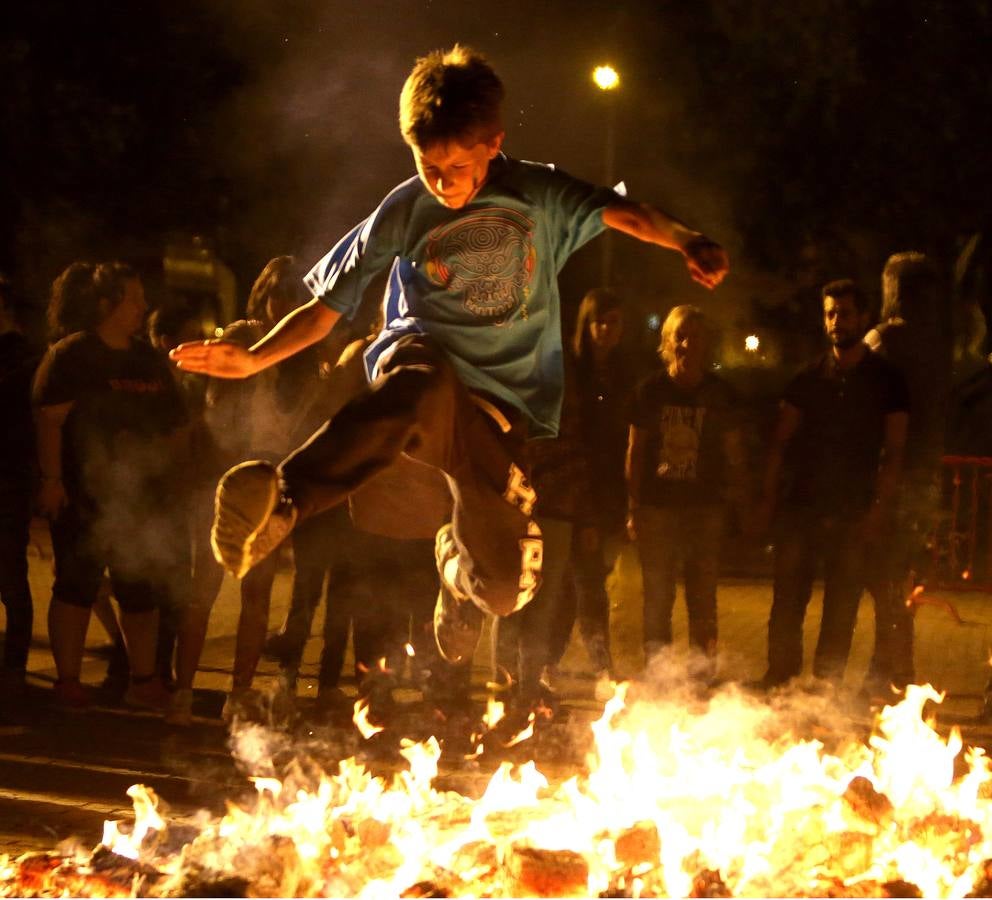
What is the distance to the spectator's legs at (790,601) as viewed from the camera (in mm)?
6871

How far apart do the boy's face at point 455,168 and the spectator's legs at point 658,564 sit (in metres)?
3.39

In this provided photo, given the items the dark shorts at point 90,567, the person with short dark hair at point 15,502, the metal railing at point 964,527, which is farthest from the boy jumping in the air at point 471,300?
the metal railing at point 964,527

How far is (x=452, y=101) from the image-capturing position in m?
3.88

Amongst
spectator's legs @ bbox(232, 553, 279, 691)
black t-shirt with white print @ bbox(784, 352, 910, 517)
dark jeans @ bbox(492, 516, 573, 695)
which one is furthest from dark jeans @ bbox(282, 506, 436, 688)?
black t-shirt with white print @ bbox(784, 352, 910, 517)

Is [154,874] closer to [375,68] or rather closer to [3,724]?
[3,724]

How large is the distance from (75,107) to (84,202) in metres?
1.33

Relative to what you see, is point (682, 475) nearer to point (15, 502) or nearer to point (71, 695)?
point (71, 695)

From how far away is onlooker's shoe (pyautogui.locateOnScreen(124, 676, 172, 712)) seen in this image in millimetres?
6895

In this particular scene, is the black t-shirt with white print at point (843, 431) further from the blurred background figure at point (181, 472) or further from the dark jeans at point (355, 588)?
the blurred background figure at point (181, 472)

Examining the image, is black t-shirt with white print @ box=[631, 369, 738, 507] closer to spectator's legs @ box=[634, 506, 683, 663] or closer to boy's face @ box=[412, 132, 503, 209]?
spectator's legs @ box=[634, 506, 683, 663]

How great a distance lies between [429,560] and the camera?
21.2ft

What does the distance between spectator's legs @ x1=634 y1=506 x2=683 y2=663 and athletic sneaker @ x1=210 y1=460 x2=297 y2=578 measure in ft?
12.6

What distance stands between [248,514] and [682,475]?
3.98 meters

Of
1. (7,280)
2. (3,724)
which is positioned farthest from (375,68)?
(3,724)
